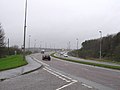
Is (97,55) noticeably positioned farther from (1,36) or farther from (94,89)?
(94,89)

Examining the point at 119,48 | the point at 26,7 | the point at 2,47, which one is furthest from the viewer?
the point at 119,48

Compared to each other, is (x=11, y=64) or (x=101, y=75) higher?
(x=11, y=64)

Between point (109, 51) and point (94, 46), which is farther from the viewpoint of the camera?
point (94, 46)

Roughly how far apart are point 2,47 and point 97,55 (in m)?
43.7

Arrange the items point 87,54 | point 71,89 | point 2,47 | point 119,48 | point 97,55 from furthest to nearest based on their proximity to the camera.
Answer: point 87,54 < point 97,55 < point 119,48 < point 2,47 < point 71,89

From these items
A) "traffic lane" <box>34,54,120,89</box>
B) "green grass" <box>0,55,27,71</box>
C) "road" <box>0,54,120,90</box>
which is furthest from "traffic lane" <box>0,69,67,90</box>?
"green grass" <box>0,55,27,71</box>

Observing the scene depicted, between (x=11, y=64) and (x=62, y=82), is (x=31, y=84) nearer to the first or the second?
(x=62, y=82)

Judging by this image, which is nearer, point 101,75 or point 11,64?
point 101,75

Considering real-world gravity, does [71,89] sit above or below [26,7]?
below

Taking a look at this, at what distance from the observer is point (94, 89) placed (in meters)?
12.9

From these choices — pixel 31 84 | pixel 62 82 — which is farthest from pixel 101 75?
pixel 31 84

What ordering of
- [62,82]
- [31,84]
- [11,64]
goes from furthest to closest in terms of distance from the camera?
1. [11,64]
2. [62,82]
3. [31,84]

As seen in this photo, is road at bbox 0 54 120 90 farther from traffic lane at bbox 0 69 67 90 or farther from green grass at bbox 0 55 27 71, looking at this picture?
green grass at bbox 0 55 27 71


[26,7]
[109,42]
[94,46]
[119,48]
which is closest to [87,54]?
[94,46]
